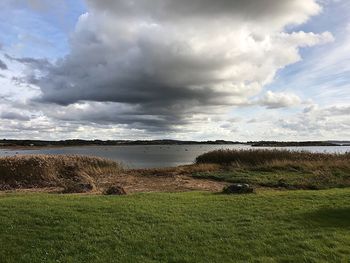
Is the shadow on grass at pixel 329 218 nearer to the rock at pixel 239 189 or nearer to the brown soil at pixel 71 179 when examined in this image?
the rock at pixel 239 189

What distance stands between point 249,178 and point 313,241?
51.7 feet

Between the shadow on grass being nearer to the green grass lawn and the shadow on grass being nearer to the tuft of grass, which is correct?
the green grass lawn

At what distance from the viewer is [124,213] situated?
1138 cm

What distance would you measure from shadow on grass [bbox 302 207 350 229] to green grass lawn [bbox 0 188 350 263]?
3 cm

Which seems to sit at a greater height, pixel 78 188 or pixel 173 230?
pixel 78 188

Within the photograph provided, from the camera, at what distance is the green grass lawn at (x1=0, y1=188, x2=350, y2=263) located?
8.31 meters

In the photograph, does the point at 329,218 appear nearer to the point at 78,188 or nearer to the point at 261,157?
the point at 78,188

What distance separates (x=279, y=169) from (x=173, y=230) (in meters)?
21.9

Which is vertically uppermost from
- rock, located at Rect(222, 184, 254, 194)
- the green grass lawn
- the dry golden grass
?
the dry golden grass

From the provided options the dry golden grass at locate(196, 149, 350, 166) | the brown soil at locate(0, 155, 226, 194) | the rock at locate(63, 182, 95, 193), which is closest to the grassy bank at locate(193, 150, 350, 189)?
the dry golden grass at locate(196, 149, 350, 166)

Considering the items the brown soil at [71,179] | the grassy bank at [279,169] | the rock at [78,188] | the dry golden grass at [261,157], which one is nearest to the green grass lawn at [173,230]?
the rock at [78,188]

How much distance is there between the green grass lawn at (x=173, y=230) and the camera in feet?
27.3

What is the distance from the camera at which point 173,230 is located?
985 cm

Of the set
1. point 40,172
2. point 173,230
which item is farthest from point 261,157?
point 173,230
